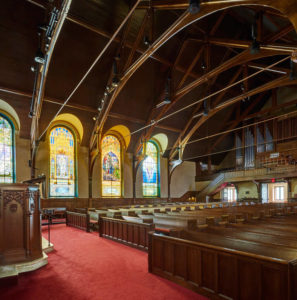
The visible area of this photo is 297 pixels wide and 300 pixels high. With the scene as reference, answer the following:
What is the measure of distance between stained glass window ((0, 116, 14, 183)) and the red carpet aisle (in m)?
7.60

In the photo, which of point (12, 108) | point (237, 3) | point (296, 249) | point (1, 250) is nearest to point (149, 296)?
point (296, 249)

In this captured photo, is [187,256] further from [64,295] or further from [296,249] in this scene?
[64,295]

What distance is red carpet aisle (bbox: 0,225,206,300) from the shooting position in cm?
289

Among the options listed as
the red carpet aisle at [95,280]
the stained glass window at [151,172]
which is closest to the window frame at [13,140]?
the red carpet aisle at [95,280]

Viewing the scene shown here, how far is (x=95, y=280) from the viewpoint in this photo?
335 cm

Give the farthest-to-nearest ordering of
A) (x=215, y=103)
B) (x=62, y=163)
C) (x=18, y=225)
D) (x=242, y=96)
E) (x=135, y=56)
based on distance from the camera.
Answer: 1. (x=215, y=103)
2. (x=62, y=163)
3. (x=242, y=96)
4. (x=135, y=56)
5. (x=18, y=225)

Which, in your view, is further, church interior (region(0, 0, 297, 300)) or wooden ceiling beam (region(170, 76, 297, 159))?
wooden ceiling beam (region(170, 76, 297, 159))

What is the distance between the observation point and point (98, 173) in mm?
14117

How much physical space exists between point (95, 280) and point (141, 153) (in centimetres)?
1201

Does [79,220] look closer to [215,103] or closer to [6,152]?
[6,152]

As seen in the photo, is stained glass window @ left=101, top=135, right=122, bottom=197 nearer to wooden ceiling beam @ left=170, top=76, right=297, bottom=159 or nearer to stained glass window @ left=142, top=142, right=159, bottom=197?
stained glass window @ left=142, top=142, right=159, bottom=197

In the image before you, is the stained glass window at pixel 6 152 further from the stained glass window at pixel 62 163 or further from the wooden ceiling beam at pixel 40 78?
the stained glass window at pixel 62 163

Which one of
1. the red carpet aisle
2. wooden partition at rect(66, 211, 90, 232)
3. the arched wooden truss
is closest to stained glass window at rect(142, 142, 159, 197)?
the arched wooden truss

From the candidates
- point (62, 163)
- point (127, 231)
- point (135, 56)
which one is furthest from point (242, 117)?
point (127, 231)
